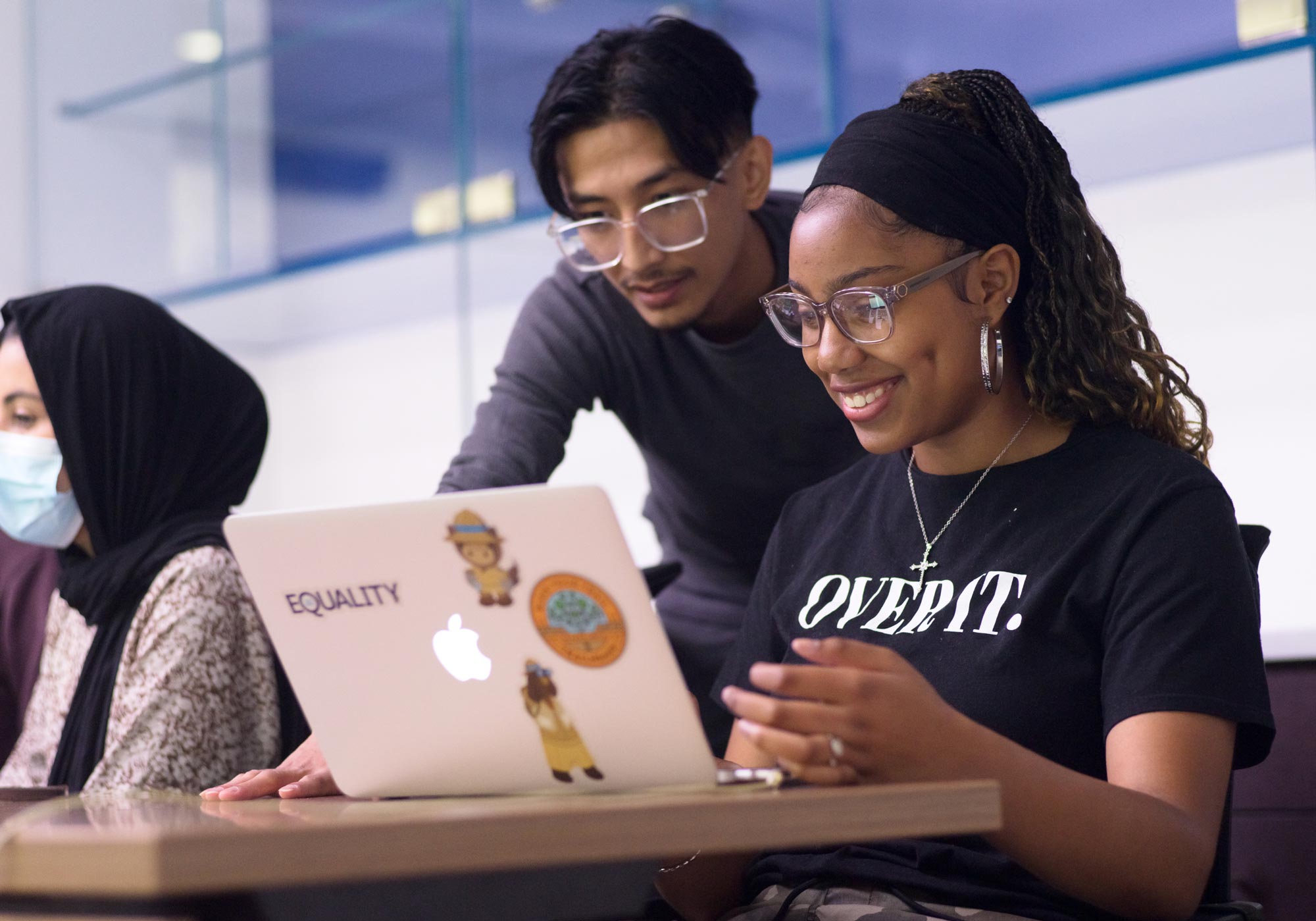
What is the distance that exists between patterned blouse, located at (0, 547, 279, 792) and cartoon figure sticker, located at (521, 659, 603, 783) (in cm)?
97

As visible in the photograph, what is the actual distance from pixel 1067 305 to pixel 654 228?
654 millimetres

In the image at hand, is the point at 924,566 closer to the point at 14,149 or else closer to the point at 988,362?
the point at 988,362

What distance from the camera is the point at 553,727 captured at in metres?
0.98

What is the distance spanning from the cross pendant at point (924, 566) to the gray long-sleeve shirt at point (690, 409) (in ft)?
2.13

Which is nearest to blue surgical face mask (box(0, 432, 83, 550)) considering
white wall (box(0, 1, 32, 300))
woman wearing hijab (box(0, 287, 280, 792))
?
woman wearing hijab (box(0, 287, 280, 792))

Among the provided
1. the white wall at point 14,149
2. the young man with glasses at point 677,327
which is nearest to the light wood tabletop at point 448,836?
the young man with glasses at point 677,327

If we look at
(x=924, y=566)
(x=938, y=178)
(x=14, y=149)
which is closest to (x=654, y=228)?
(x=938, y=178)

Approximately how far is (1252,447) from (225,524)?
64.0 inches

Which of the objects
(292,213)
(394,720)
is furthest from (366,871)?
(292,213)

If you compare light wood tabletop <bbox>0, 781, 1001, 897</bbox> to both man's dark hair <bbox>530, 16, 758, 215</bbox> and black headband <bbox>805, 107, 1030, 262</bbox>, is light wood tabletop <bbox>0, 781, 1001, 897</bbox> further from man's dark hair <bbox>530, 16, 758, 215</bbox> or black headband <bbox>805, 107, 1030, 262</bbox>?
man's dark hair <bbox>530, 16, 758, 215</bbox>

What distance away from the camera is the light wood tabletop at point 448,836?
2.23 ft

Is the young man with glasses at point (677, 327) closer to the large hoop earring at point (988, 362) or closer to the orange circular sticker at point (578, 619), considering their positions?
the large hoop earring at point (988, 362)

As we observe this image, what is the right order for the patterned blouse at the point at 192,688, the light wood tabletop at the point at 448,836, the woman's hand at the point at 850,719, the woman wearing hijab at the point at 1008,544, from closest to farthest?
the light wood tabletop at the point at 448,836 < the woman's hand at the point at 850,719 < the woman wearing hijab at the point at 1008,544 < the patterned blouse at the point at 192,688

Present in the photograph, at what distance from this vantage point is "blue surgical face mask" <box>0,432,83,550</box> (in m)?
A: 2.05
